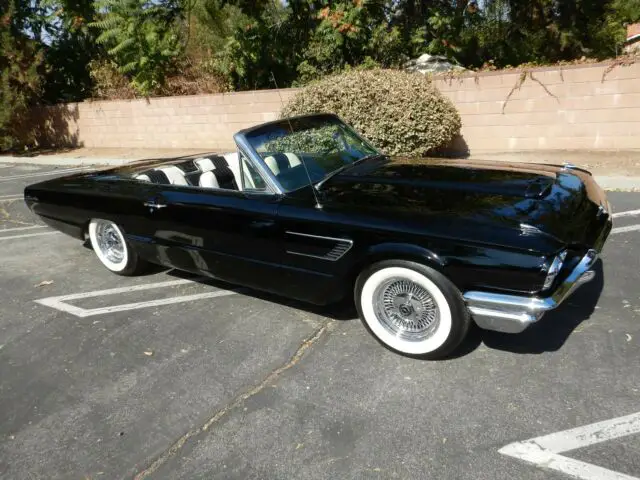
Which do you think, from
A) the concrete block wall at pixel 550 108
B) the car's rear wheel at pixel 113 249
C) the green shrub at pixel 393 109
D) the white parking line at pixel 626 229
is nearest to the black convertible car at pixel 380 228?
the car's rear wheel at pixel 113 249

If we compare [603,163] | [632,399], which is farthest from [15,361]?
[603,163]

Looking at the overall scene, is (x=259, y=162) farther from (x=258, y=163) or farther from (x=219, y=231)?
(x=219, y=231)

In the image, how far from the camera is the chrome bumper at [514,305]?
254cm

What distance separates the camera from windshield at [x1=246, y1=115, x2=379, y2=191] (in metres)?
3.53

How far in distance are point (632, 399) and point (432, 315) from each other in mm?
1065

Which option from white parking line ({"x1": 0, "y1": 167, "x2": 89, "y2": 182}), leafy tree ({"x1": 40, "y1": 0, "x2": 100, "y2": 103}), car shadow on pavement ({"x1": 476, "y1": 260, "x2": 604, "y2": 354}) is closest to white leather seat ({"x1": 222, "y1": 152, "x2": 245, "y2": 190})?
car shadow on pavement ({"x1": 476, "y1": 260, "x2": 604, "y2": 354})

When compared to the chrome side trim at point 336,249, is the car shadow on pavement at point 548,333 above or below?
below

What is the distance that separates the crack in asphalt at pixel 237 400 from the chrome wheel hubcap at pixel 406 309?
55 centimetres

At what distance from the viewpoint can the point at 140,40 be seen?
14.5 meters

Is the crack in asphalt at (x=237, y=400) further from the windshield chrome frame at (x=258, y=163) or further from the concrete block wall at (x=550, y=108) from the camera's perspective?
the concrete block wall at (x=550, y=108)

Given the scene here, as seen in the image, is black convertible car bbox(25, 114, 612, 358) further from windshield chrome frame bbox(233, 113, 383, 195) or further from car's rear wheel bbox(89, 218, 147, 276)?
car's rear wheel bbox(89, 218, 147, 276)

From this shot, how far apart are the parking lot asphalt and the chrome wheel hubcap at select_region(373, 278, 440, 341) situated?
0.19 m

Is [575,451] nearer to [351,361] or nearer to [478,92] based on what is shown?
[351,361]

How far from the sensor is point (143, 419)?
2730 mm
